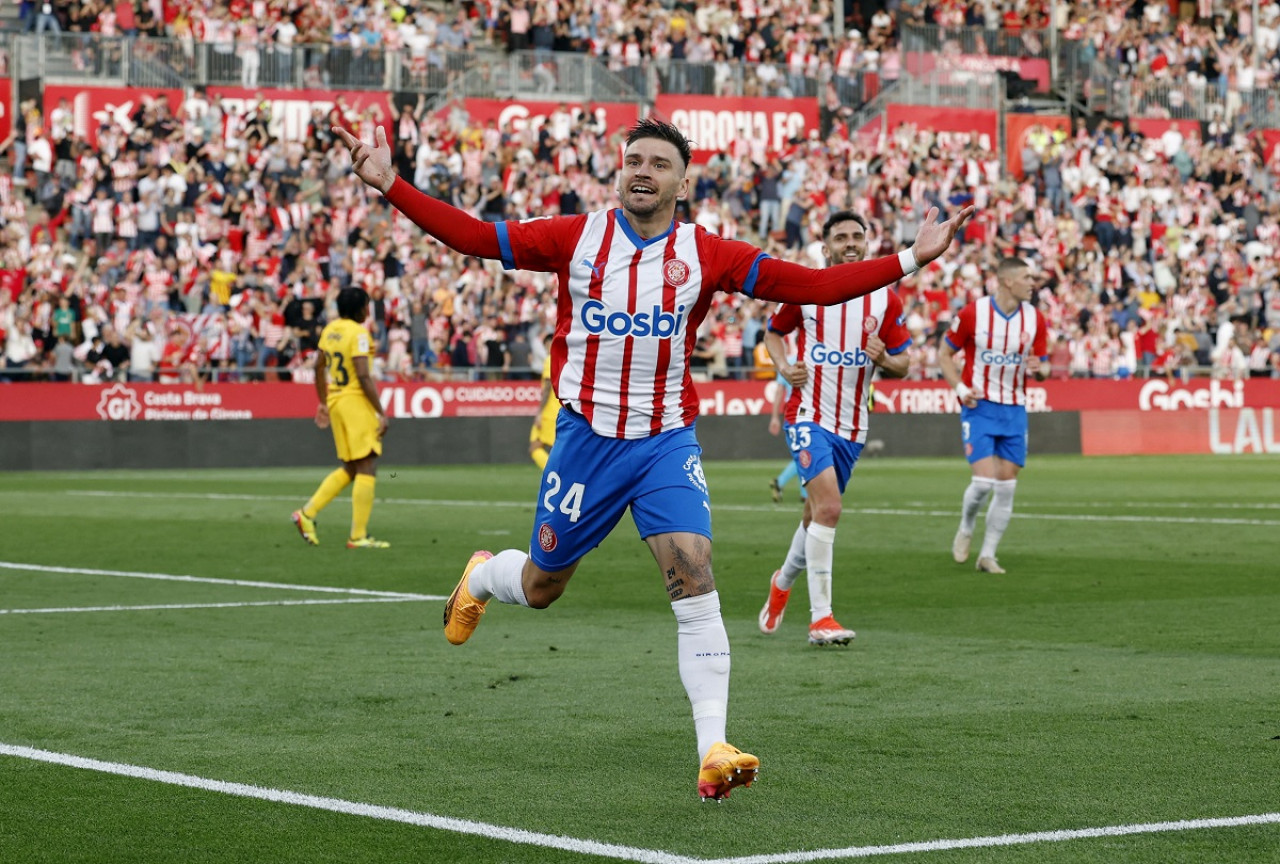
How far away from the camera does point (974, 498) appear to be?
1484 centimetres

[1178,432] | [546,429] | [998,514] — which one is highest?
[998,514]

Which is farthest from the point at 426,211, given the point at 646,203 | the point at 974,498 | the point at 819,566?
the point at 974,498

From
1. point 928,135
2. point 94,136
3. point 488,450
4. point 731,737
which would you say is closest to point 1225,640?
point 731,737

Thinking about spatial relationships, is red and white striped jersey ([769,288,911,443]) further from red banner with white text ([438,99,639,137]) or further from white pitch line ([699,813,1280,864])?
red banner with white text ([438,99,639,137])

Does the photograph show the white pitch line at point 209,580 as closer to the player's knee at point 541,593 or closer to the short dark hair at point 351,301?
the short dark hair at point 351,301

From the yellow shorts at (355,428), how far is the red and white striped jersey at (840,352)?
6.30 meters

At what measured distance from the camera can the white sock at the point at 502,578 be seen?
7391 millimetres

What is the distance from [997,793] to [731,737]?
4.34 feet

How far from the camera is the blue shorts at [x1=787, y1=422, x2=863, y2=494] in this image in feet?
35.4

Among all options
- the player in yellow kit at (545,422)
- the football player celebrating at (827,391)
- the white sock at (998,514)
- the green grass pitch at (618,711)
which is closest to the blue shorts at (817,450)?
the football player celebrating at (827,391)

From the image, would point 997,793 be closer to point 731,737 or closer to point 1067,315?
point 731,737

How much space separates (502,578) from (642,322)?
4.35 feet

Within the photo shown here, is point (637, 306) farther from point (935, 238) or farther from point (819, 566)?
point (819, 566)

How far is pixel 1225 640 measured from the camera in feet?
33.4
